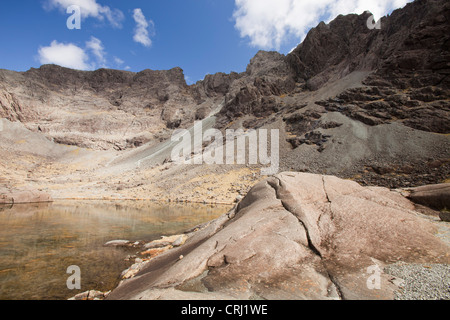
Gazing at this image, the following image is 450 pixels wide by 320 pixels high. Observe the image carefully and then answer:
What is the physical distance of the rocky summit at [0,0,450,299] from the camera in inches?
230

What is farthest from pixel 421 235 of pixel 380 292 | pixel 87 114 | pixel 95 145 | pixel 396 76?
pixel 87 114

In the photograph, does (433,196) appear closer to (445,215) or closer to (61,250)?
(445,215)

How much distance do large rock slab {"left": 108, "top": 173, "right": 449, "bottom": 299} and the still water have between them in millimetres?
2962

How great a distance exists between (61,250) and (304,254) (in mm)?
12724

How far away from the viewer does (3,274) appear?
8.60 meters

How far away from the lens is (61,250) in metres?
11.8

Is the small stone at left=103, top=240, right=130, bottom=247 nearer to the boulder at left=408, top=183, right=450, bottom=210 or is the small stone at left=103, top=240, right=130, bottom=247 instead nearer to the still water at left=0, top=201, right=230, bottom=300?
the still water at left=0, top=201, right=230, bottom=300

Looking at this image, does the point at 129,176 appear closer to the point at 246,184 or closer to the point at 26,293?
the point at 246,184

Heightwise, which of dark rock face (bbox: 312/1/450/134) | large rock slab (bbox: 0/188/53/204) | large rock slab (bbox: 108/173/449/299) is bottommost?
large rock slab (bbox: 0/188/53/204)

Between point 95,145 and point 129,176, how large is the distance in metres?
46.8

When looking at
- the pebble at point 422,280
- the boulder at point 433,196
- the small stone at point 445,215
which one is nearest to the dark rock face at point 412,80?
the boulder at point 433,196

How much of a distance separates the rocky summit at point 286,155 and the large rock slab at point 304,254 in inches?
1.8

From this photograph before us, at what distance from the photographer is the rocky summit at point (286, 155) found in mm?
5836

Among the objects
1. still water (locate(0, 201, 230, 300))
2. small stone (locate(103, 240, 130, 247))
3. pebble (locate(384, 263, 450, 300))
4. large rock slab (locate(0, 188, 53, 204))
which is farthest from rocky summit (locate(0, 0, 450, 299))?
small stone (locate(103, 240, 130, 247))
